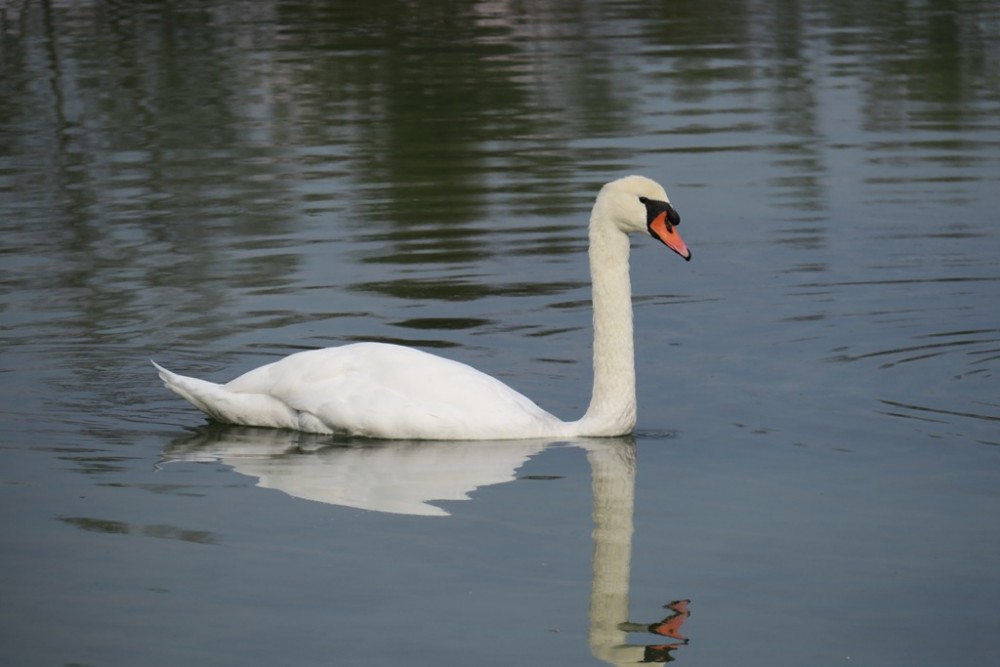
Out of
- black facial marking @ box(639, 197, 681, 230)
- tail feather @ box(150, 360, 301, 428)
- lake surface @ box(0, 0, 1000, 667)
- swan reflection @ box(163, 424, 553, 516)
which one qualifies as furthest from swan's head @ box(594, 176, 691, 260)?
tail feather @ box(150, 360, 301, 428)

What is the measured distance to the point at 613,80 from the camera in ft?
76.8

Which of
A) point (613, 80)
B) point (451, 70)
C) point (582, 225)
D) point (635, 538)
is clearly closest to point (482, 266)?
point (582, 225)

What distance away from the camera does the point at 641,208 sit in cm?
915

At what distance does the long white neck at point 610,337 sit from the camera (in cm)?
918

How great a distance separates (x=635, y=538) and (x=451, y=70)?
18.0 metres

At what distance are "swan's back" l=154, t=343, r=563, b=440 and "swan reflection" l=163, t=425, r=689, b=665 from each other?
0.07 meters

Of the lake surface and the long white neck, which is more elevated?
the long white neck

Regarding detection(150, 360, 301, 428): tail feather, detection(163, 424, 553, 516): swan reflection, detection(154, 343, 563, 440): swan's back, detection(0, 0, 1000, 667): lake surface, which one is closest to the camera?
detection(0, 0, 1000, 667): lake surface

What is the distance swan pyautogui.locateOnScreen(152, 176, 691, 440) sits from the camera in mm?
9102

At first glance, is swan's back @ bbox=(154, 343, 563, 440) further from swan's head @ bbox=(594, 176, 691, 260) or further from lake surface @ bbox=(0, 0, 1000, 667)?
swan's head @ bbox=(594, 176, 691, 260)

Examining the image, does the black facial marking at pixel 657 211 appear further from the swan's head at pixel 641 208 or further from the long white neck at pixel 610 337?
the long white neck at pixel 610 337

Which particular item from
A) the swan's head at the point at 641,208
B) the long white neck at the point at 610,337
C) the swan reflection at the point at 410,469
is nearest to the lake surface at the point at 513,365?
the swan reflection at the point at 410,469

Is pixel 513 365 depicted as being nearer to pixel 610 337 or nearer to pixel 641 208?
pixel 610 337

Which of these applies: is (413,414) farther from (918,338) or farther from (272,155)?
(272,155)
